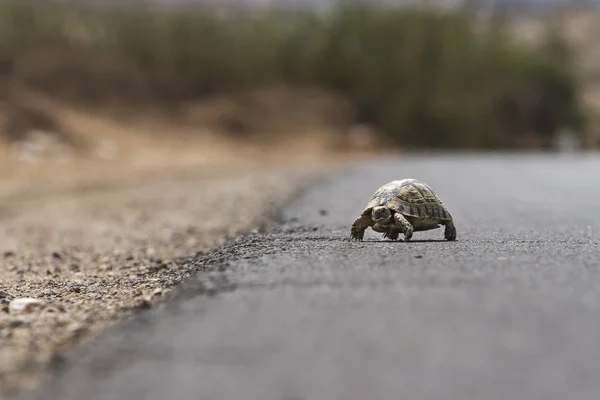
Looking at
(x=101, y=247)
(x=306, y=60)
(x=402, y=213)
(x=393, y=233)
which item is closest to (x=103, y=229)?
(x=101, y=247)

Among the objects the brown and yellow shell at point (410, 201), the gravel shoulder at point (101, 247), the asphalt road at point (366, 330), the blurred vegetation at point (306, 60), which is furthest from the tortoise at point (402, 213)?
the blurred vegetation at point (306, 60)

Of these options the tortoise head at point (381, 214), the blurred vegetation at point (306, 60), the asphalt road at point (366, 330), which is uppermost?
the blurred vegetation at point (306, 60)

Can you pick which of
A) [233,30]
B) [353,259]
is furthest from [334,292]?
[233,30]

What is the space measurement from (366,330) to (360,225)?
3.11 meters

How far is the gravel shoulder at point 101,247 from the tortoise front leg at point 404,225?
1.62 m

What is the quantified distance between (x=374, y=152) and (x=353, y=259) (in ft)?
87.7

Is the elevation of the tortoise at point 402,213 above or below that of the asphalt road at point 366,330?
above

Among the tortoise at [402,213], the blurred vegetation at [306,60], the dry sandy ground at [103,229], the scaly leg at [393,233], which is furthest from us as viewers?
the blurred vegetation at [306,60]

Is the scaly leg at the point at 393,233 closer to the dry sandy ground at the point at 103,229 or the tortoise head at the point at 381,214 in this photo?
the tortoise head at the point at 381,214

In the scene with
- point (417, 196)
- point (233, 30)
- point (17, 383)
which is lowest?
point (17, 383)

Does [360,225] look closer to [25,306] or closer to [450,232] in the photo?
[450,232]

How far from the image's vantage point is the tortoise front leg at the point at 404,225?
656cm

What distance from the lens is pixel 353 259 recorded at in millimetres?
5543

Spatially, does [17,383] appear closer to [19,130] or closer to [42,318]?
[42,318]
